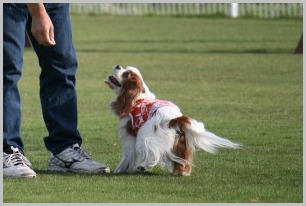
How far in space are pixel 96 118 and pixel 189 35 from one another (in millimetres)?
22347

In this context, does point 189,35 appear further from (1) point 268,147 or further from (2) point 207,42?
→ (1) point 268,147

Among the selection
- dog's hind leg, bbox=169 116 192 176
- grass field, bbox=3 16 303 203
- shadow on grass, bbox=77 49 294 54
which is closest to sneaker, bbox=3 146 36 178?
grass field, bbox=3 16 303 203

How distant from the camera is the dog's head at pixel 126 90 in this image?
9.20m

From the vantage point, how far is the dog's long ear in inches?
362

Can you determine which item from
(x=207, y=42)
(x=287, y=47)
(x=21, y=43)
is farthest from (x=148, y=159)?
(x=207, y=42)

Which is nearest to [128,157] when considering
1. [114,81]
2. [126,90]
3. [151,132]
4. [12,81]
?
[151,132]

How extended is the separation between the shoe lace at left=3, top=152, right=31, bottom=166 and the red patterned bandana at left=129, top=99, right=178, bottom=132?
920 millimetres

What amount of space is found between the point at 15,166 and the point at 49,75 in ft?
2.69

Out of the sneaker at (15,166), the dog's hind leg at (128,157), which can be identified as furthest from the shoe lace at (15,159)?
the dog's hind leg at (128,157)

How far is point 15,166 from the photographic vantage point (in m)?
8.66

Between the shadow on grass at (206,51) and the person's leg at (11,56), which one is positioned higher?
the person's leg at (11,56)

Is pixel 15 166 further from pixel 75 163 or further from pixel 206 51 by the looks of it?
pixel 206 51

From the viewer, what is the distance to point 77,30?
38.4m

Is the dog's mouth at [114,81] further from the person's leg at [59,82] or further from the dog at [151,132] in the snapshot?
the person's leg at [59,82]
